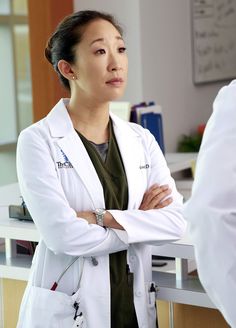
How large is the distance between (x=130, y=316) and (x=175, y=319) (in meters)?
0.24

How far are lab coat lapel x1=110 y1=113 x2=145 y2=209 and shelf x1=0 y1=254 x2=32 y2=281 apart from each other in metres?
0.46

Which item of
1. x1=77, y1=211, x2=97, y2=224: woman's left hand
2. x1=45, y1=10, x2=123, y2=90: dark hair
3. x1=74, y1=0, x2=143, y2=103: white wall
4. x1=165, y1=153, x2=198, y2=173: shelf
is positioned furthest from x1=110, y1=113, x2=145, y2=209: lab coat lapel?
x1=74, y1=0, x2=143, y2=103: white wall

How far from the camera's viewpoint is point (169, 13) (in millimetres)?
5582

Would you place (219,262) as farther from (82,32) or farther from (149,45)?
(149,45)

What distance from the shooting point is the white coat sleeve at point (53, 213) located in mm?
1857

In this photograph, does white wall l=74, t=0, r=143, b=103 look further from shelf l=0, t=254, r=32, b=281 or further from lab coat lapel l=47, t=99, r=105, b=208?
lab coat lapel l=47, t=99, r=105, b=208

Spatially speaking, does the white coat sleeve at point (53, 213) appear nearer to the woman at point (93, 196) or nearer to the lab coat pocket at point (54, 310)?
the woman at point (93, 196)

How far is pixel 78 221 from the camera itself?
1861mm

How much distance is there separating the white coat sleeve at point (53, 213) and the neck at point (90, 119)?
13 cm

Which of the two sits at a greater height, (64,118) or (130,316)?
(64,118)

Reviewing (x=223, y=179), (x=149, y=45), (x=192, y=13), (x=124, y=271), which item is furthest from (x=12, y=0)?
(x=223, y=179)

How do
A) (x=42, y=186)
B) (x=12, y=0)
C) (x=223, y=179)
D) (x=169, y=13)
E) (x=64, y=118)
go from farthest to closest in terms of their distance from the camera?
(x=169, y=13), (x=12, y=0), (x=64, y=118), (x=42, y=186), (x=223, y=179)

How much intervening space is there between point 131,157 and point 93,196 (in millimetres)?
177

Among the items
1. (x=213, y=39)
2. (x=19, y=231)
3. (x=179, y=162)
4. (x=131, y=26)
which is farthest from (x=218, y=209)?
(x=213, y=39)
